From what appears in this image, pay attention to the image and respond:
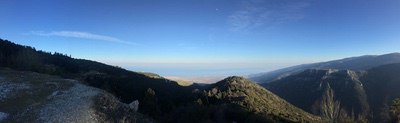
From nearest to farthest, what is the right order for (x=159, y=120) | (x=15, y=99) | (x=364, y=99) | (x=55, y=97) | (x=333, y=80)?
(x=15, y=99), (x=55, y=97), (x=159, y=120), (x=364, y=99), (x=333, y=80)

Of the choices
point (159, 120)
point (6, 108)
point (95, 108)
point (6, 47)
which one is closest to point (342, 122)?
point (159, 120)

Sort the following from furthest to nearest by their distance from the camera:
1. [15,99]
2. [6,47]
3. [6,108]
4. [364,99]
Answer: [364,99], [6,47], [15,99], [6,108]

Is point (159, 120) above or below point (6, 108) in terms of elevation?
below

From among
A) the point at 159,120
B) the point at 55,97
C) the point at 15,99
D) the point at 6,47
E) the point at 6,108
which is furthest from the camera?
the point at 6,47

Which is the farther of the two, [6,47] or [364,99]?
[364,99]

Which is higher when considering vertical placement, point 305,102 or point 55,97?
point 55,97

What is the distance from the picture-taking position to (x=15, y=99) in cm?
3734

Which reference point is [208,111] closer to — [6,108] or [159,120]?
[159,120]

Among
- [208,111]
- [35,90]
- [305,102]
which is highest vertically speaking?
[35,90]

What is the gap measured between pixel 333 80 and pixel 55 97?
7174 inches

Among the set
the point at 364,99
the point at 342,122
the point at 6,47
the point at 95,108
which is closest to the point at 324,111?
the point at 342,122

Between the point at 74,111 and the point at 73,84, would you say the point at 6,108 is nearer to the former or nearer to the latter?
the point at 74,111

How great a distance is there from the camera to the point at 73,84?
48000mm

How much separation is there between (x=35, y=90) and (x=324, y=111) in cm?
3161
